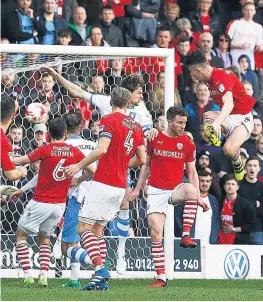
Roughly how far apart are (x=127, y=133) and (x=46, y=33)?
6169mm

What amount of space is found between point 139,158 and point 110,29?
21.2ft

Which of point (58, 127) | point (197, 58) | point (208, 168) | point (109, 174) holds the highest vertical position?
point (197, 58)

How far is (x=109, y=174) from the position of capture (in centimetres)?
1416

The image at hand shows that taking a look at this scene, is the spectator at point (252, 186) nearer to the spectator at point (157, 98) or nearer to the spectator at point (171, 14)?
the spectator at point (157, 98)

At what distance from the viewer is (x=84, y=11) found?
67.0 ft

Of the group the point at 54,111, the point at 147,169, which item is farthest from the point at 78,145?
the point at 54,111

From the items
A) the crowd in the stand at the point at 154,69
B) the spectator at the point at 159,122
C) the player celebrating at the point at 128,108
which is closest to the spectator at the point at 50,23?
the crowd in the stand at the point at 154,69

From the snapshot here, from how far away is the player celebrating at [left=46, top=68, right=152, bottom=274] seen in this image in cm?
1508

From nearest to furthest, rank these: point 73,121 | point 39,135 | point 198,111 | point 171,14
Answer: point 73,121
point 39,135
point 198,111
point 171,14

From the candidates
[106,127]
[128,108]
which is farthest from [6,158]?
[128,108]

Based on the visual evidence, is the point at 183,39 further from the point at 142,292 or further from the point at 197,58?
the point at 142,292

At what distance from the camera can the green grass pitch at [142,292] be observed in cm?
1315

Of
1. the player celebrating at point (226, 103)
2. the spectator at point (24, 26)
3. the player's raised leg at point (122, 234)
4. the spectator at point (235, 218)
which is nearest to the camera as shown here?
the player celebrating at point (226, 103)

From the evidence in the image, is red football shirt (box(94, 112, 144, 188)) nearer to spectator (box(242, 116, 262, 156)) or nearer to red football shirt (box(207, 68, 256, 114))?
red football shirt (box(207, 68, 256, 114))
